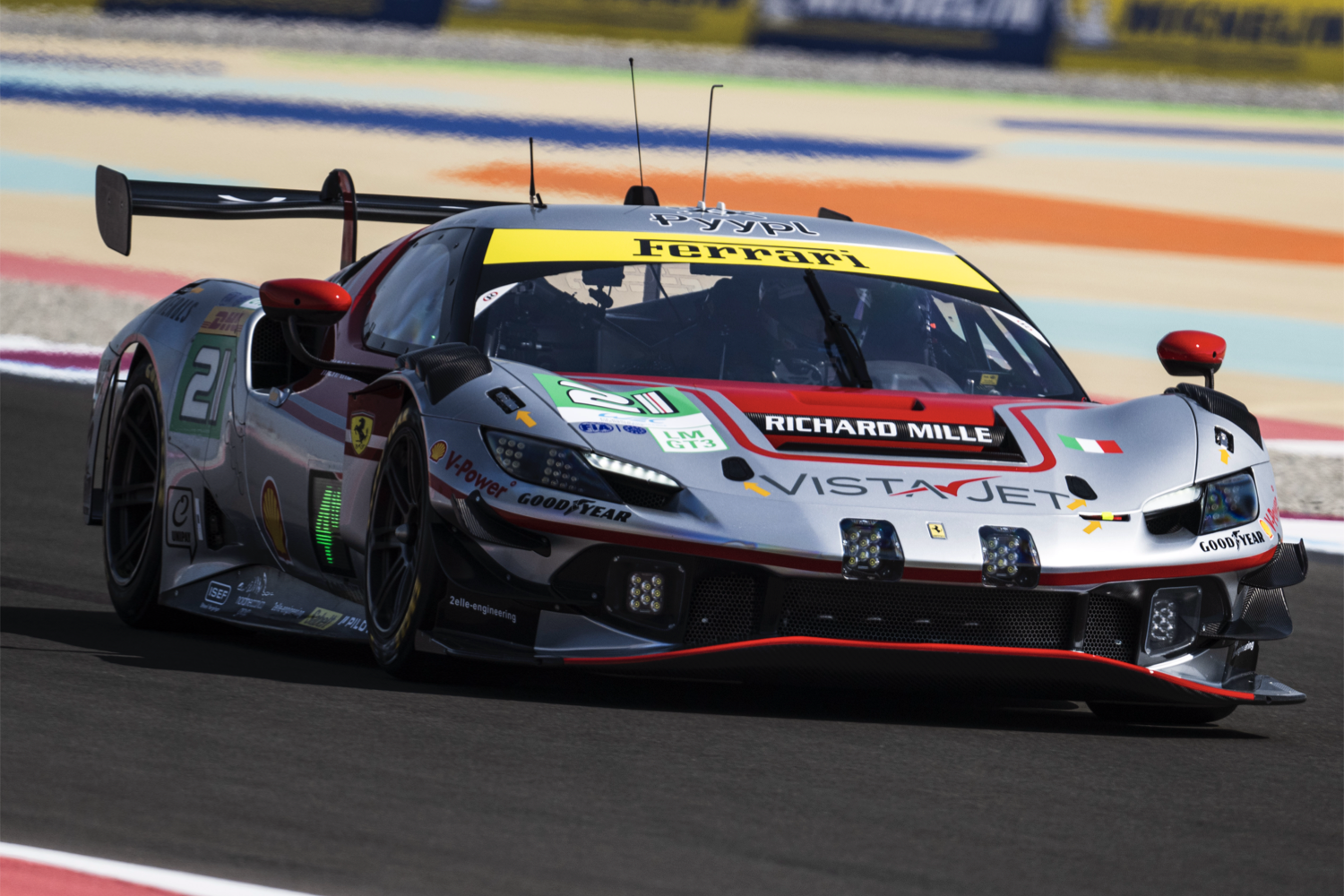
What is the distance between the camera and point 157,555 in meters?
6.71

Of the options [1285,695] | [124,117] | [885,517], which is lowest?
[124,117]

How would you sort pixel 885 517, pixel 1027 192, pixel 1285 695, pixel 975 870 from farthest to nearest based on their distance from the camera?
pixel 1027 192 < pixel 1285 695 < pixel 885 517 < pixel 975 870

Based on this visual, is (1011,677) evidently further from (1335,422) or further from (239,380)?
(1335,422)

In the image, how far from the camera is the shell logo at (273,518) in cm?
625

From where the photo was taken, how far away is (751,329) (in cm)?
586

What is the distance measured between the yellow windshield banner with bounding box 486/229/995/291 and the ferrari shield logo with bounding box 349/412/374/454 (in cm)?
56

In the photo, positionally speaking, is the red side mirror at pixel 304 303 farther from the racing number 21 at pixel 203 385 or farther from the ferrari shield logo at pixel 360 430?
the racing number 21 at pixel 203 385

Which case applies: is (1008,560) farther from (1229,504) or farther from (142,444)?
(142,444)

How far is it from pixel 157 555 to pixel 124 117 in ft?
70.8

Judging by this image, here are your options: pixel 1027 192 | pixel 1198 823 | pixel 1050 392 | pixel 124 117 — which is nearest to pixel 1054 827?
pixel 1198 823

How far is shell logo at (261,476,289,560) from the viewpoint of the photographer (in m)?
6.25

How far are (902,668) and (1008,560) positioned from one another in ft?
1.10

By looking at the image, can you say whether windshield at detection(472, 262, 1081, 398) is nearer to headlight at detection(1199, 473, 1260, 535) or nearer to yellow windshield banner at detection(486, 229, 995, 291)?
yellow windshield banner at detection(486, 229, 995, 291)

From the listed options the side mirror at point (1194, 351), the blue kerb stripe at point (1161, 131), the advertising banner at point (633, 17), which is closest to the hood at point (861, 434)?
the side mirror at point (1194, 351)
